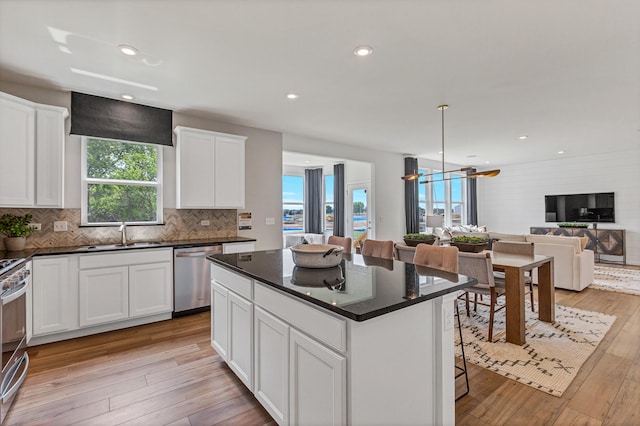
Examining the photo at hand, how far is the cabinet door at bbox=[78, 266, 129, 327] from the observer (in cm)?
319

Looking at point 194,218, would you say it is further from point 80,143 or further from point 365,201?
point 365,201

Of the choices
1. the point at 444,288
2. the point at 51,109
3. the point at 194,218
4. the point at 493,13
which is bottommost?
the point at 444,288

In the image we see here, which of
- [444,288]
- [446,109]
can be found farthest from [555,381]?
[446,109]

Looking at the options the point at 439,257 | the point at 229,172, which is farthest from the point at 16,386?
the point at 439,257

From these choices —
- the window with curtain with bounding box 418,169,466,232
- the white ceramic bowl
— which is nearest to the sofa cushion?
the window with curtain with bounding box 418,169,466,232

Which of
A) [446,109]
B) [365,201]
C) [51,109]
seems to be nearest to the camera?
[51,109]

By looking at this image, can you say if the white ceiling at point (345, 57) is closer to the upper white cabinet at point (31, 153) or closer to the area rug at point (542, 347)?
the upper white cabinet at point (31, 153)

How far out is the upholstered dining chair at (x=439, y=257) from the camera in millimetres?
2293

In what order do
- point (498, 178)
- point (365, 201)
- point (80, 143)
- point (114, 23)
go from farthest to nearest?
point (498, 178) → point (365, 201) → point (80, 143) → point (114, 23)

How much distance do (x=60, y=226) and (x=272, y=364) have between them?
10.5ft

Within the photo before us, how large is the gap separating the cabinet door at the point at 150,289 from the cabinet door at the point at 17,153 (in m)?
1.20

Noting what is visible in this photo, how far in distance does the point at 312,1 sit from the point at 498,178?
367 inches

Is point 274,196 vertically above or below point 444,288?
above

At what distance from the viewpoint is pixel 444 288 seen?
162 centimetres
